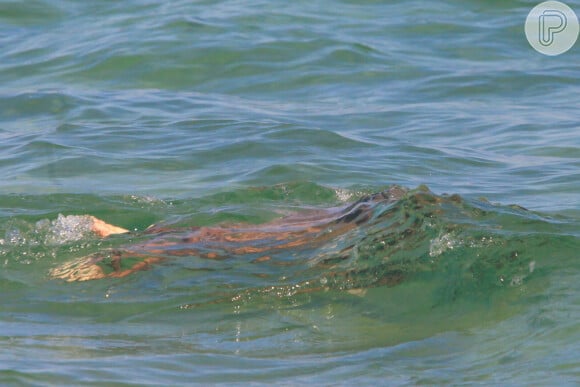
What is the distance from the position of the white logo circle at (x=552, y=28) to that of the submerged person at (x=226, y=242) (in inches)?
302

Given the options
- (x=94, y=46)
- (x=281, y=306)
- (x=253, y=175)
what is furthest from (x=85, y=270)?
(x=94, y=46)

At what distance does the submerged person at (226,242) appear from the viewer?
6125 mm

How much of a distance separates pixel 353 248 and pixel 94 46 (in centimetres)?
849

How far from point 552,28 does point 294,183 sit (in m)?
7.50

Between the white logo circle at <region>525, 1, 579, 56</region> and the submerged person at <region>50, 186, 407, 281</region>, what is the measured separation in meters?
7.66

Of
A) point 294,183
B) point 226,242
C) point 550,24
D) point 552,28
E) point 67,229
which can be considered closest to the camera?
point 226,242

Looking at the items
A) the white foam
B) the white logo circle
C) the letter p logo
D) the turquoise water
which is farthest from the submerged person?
the letter p logo

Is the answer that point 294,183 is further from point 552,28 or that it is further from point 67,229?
point 552,28

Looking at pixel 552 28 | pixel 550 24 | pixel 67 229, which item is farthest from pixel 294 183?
pixel 550 24

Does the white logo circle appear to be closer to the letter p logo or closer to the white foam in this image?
the letter p logo

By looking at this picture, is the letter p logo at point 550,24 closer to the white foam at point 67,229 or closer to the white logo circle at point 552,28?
the white logo circle at point 552,28

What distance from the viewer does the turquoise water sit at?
201 inches

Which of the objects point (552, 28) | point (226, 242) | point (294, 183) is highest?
point (552, 28)

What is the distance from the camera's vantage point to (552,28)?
1454 centimetres
